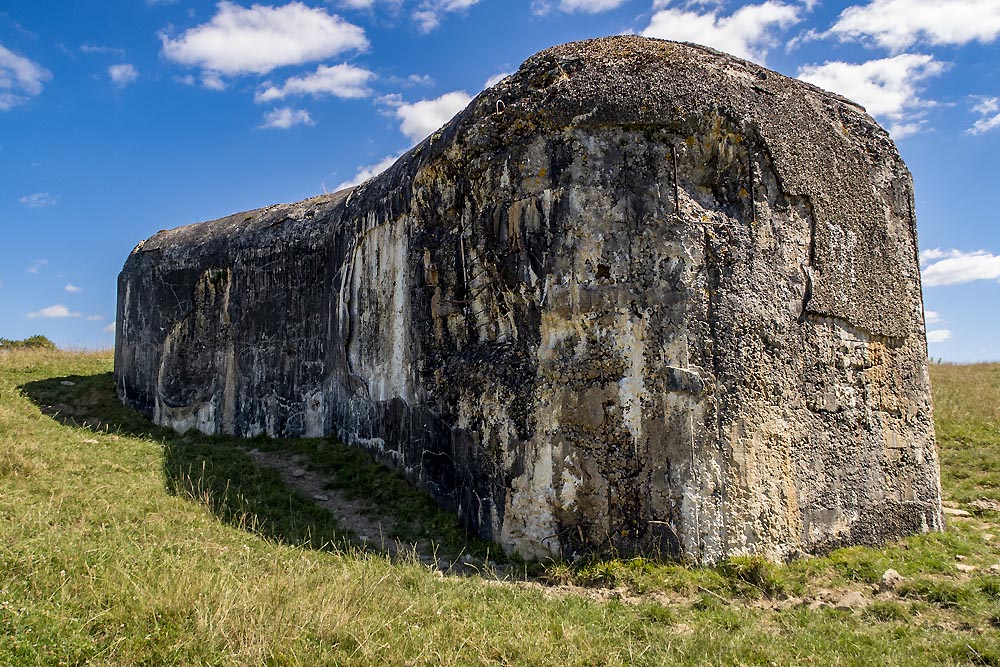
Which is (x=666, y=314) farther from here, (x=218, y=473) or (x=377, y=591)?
(x=218, y=473)

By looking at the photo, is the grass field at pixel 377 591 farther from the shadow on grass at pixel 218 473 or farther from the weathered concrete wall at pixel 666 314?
the weathered concrete wall at pixel 666 314

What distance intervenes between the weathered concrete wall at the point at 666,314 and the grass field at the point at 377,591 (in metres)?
0.43

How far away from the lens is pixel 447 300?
7430 millimetres

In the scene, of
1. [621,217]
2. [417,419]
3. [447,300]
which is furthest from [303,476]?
[621,217]

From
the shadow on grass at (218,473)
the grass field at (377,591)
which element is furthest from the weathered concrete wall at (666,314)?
the shadow on grass at (218,473)

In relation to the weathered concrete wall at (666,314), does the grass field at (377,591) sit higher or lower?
lower

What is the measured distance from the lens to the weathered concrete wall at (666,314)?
6.15 meters

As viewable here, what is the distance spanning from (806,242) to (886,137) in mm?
1999

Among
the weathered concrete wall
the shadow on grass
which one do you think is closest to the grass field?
the shadow on grass

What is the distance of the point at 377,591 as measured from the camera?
5.07 metres

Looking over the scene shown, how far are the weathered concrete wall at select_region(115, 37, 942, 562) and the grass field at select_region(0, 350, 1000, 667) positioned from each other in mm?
430

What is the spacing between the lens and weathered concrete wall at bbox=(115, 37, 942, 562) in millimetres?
6148

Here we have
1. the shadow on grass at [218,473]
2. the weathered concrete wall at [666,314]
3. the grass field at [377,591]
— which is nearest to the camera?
the grass field at [377,591]

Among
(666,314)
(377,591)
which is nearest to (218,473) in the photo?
(377,591)
